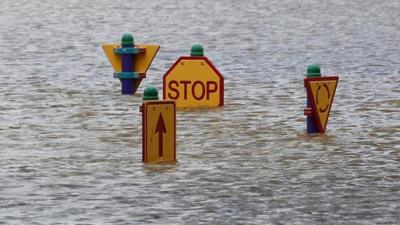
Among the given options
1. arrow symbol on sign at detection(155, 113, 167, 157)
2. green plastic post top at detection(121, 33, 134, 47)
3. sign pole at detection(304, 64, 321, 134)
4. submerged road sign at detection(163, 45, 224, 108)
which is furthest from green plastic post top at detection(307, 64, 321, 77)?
green plastic post top at detection(121, 33, 134, 47)

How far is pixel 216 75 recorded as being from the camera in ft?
57.9

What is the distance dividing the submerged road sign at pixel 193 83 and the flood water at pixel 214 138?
0.29 m

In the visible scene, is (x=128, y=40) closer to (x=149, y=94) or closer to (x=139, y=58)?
(x=139, y=58)

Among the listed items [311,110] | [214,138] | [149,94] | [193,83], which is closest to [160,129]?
[149,94]

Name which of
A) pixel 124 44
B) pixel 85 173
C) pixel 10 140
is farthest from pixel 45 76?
pixel 85 173

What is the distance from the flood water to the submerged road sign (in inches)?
11.5

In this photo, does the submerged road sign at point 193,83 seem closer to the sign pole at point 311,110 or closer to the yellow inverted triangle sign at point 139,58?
the yellow inverted triangle sign at point 139,58

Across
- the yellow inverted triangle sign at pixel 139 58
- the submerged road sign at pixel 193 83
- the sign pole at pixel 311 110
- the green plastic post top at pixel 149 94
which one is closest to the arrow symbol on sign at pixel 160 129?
the green plastic post top at pixel 149 94

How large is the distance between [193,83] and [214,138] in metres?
2.90

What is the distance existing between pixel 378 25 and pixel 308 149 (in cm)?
2014

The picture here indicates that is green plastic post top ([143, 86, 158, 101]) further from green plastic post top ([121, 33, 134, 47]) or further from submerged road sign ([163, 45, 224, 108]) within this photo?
green plastic post top ([121, 33, 134, 47])

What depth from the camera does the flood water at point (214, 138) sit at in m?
10.8

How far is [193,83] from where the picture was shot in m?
17.7

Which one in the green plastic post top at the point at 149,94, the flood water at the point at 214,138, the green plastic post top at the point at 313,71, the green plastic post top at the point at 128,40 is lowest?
the flood water at the point at 214,138
